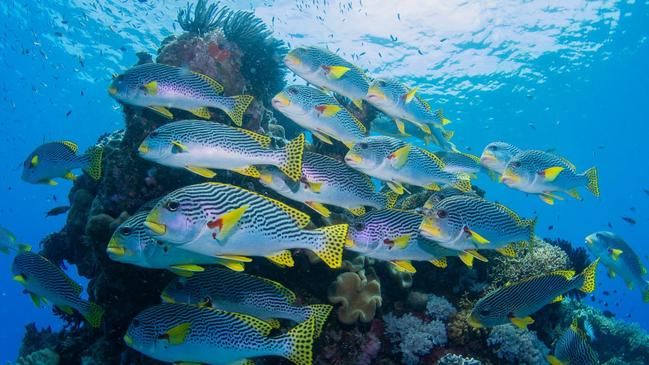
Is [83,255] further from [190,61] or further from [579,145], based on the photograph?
[579,145]

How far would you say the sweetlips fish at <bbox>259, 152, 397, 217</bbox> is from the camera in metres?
4.71

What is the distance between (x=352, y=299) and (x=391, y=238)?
4.28 ft

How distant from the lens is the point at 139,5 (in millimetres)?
23188

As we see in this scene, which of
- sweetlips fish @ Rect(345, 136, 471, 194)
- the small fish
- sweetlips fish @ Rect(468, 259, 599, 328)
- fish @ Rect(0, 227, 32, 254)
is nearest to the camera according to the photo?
sweetlips fish @ Rect(468, 259, 599, 328)

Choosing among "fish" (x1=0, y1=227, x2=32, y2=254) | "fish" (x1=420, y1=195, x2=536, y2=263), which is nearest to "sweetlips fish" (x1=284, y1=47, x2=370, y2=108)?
"fish" (x1=420, y1=195, x2=536, y2=263)

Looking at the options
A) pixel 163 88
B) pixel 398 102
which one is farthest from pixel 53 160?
pixel 398 102

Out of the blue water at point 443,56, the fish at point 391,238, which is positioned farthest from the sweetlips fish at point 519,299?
the blue water at point 443,56

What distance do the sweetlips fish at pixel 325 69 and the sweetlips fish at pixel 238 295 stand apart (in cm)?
308

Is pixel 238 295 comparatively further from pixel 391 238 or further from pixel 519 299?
pixel 519 299

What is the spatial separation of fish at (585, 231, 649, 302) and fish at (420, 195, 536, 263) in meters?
5.50

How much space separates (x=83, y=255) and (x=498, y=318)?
8.41 metres

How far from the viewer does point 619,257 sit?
8938 mm

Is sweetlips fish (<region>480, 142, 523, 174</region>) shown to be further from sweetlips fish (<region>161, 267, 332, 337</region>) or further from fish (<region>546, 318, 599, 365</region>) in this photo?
sweetlips fish (<region>161, 267, 332, 337</region>)

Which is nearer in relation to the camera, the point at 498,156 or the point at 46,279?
the point at 46,279
